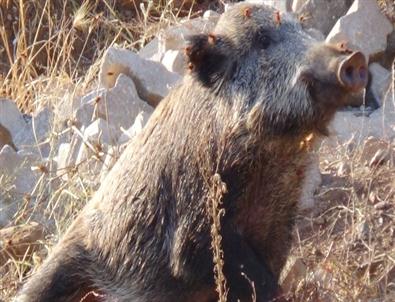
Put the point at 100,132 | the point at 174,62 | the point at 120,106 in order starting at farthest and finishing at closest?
the point at 174,62 < the point at 120,106 < the point at 100,132

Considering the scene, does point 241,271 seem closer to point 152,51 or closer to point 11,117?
point 11,117

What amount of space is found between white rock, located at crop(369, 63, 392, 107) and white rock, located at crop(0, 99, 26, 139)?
5.80ft

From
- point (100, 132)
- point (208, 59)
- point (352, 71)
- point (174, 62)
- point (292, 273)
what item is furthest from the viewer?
point (174, 62)

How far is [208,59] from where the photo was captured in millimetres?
5508

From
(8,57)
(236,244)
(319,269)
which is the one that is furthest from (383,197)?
(8,57)

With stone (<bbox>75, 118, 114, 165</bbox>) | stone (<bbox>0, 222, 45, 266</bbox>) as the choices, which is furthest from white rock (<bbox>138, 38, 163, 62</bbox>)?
stone (<bbox>0, 222, 45, 266</bbox>)

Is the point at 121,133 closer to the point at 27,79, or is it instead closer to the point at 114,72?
the point at 114,72

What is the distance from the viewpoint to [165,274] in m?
5.43

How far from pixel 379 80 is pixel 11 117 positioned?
1.86 metres

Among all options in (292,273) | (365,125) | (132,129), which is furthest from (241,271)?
(365,125)

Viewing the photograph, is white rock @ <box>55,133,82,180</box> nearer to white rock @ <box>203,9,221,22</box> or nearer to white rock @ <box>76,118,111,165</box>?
white rock @ <box>76,118,111,165</box>

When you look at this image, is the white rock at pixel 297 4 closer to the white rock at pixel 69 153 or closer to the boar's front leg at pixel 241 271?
the white rock at pixel 69 153

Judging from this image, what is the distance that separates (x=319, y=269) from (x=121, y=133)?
1.65m

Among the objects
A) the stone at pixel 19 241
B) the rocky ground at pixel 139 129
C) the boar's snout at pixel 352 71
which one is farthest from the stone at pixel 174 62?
the boar's snout at pixel 352 71
